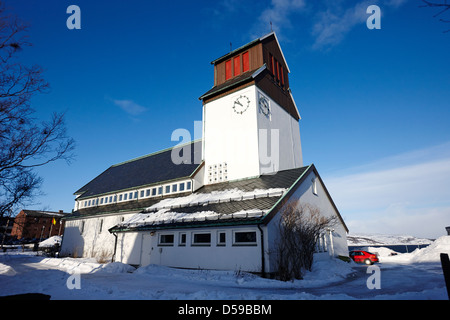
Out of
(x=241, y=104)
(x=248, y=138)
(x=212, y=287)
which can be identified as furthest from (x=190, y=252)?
(x=241, y=104)

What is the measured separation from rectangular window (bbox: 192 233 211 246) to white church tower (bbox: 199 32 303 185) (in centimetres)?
746

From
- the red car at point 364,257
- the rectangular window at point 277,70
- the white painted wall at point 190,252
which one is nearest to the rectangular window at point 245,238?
the white painted wall at point 190,252

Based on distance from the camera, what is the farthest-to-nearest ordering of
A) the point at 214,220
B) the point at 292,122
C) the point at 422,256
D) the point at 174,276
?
the point at 292,122 < the point at 422,256 < the point at 214,220 < the point at 174,276

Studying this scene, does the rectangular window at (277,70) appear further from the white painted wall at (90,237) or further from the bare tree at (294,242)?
the white painted wall at (90,237)

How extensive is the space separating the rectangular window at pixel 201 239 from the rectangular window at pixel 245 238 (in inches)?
75.8

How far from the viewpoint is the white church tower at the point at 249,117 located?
22406 millimetres

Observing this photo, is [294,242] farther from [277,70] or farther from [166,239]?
[277,70]

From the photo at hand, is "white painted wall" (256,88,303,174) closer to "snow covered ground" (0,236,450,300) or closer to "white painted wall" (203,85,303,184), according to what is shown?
"white painted wall" (203,85,303,184)

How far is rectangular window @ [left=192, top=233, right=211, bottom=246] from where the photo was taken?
15.5 m

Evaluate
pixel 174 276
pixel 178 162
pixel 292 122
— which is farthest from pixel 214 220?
pixel 292 122

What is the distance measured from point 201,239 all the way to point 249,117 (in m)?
11.8

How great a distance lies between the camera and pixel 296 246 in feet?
46.2
